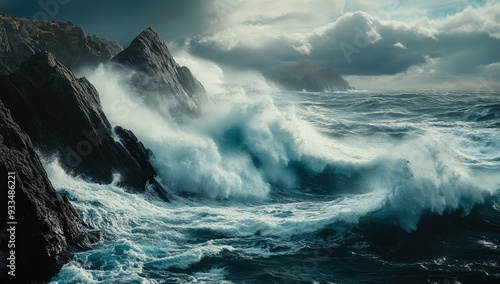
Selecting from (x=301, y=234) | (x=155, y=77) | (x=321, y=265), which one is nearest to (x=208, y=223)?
(x=301, y=234)

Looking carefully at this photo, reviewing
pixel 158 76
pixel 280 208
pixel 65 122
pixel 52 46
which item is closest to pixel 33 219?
pixel 65 122

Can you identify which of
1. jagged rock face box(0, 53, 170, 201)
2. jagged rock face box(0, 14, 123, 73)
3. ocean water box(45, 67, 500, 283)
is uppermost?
jagged rock face box(0, 14, 123, 73)

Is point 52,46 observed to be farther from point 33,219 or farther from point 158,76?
point 33,219

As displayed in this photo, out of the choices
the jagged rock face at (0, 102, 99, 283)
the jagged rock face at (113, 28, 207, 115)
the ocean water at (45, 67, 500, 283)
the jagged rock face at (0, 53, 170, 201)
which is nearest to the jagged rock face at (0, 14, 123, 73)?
the jagged rock face at (113, 28, 207, 115)

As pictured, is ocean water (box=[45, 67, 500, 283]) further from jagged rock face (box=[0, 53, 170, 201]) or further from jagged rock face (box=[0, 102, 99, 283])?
jagged rock face (box=[0, 53, 170, 201])

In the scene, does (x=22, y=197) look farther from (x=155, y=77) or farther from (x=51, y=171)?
(x=155, y=77)

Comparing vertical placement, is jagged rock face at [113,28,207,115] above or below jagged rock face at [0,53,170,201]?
above
